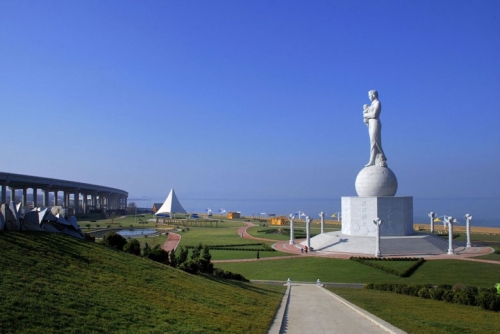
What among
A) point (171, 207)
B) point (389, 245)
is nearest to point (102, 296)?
point (389, 245)

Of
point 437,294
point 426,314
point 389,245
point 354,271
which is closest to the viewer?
point 426,314

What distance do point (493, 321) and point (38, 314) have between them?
12.0 metres

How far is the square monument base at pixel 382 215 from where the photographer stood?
116 ft

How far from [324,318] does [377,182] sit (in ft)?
86.3

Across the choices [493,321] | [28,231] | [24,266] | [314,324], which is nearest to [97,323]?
[24,266]

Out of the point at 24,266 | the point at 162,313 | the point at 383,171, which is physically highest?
the point at 383,171

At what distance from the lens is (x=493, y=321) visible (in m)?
12.2

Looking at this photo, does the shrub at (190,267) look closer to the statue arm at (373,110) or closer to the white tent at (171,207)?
the statue arm at (373,110)

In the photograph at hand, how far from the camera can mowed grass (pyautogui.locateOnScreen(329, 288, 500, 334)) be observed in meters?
10.9

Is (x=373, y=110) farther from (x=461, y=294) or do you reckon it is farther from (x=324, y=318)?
(x=324, y=318)

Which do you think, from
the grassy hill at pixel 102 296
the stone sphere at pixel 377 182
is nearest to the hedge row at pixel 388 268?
the stone sphere at pixel 377 182

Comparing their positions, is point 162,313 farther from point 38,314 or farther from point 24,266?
point 24,266

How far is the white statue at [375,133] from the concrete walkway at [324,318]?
2406 cm

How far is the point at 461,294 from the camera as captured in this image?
51.2 ft
